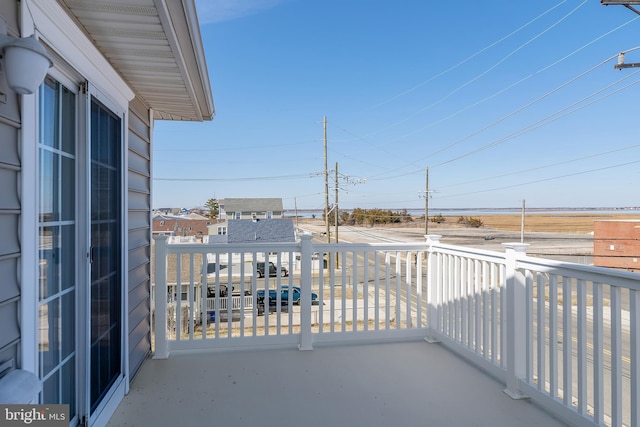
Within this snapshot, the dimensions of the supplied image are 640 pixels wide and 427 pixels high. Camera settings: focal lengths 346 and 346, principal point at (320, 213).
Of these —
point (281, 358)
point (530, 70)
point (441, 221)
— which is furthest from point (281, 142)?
point (281, 358)

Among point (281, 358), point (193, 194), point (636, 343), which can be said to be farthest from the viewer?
point (193, 194)

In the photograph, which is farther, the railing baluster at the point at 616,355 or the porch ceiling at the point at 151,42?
the railing baluster at the point at 616,355

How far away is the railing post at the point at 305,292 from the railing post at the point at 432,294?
1.11m

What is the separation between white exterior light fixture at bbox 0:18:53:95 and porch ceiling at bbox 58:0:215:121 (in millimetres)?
517

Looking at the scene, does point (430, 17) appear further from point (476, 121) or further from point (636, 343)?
point (476, 121)

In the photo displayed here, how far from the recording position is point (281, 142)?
27.1 metres

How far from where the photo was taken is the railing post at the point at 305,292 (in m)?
2.97

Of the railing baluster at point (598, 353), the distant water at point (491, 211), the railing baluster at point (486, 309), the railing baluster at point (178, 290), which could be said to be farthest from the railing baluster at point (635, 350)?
the distant water at point (491, 211)

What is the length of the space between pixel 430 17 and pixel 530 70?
778cm

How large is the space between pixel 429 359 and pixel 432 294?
63 centimetres

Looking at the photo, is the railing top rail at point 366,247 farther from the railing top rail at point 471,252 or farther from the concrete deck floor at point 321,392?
the concrete deck floor at point 321,392

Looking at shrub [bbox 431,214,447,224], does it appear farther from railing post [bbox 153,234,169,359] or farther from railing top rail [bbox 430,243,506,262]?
railing post [bbox 153,234,169,359]

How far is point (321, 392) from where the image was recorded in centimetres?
228

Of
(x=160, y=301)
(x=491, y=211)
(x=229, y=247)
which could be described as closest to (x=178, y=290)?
(x=160, y=301)
